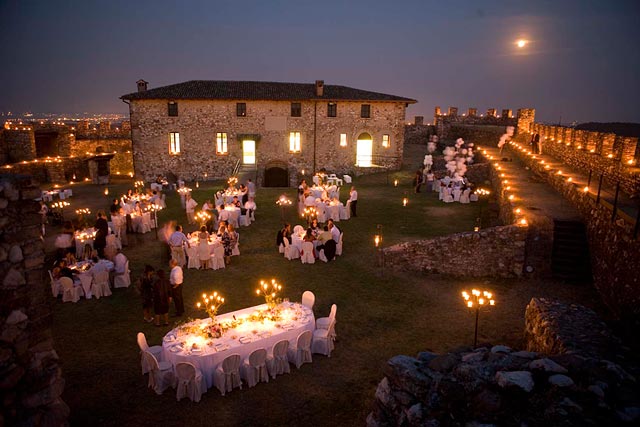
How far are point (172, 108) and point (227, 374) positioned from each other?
2886 cm

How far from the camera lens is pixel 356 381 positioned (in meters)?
8.45

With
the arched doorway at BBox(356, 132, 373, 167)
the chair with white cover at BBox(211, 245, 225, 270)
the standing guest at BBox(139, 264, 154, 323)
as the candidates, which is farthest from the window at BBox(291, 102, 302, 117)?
the standing guest at BBox(139, 264, 154, 323)

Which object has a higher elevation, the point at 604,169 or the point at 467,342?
the point at 604,169

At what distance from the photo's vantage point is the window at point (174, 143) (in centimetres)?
3341

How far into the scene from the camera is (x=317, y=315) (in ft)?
36.6

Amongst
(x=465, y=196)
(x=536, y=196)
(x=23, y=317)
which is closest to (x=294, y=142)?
(x=465, y=196)

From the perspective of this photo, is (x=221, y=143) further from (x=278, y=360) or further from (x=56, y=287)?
(x=278, y=360)

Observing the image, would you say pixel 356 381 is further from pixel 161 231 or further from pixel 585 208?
pixel 161 231

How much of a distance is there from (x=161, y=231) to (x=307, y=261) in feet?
25.4

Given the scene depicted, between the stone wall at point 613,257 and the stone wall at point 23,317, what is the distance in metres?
10.7

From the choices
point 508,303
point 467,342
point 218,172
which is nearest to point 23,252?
point 467,342

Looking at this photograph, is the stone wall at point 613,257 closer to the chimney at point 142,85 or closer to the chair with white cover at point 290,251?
the chair with white cover at point 290,251

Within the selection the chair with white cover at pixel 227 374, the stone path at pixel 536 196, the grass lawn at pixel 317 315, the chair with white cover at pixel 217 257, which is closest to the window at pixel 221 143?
the grass lawn at pixel 317 315

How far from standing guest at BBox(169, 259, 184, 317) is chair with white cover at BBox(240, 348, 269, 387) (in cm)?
357
